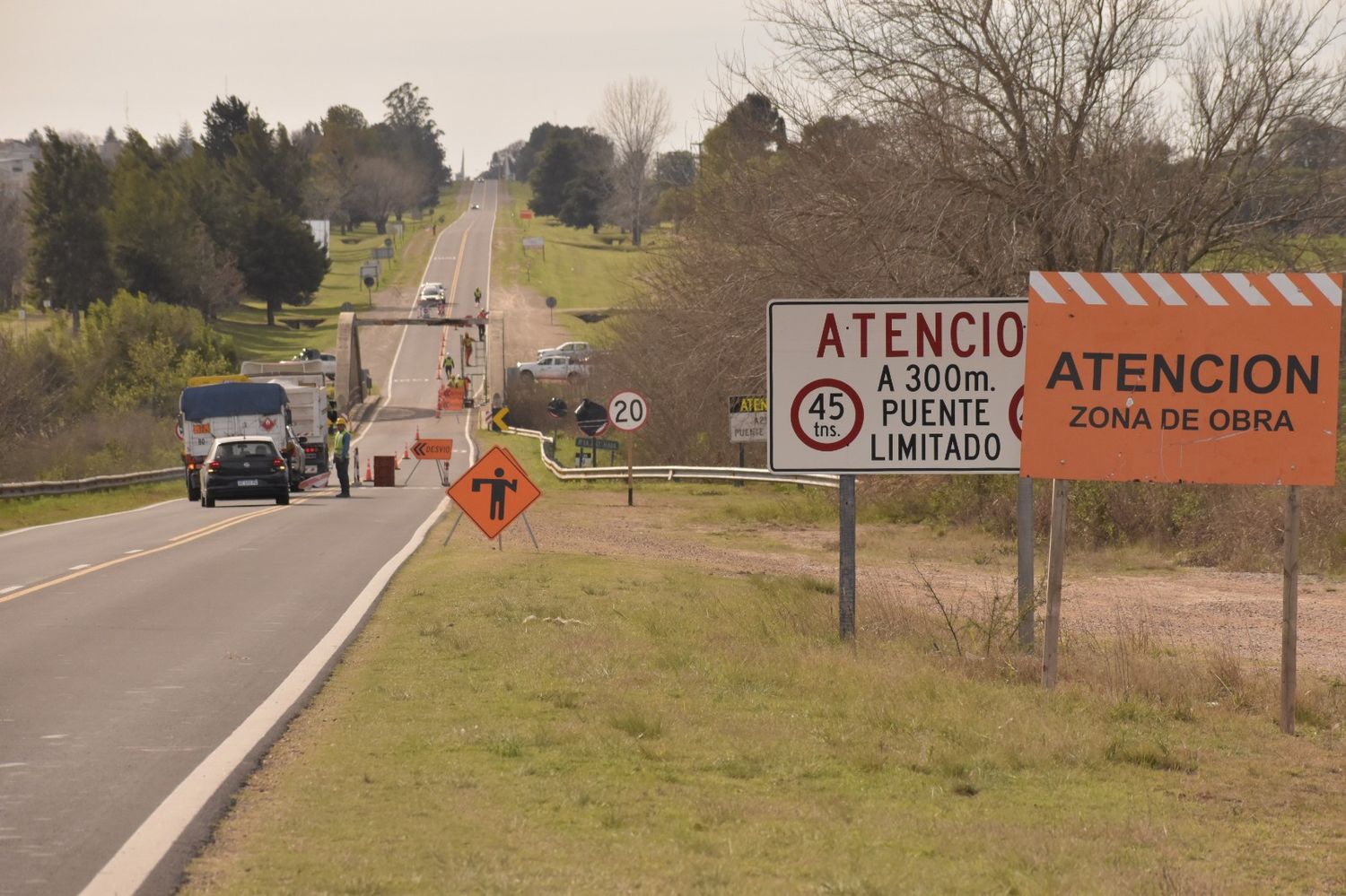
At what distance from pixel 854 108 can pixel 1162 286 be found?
19.1 metres

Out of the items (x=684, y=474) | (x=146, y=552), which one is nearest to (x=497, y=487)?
(x=146, y=552)

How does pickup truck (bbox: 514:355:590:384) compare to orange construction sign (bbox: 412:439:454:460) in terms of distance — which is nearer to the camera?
orange construction sign (bbox: 412:439:454:460)

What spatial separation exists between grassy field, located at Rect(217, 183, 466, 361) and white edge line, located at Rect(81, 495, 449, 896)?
89.1 m

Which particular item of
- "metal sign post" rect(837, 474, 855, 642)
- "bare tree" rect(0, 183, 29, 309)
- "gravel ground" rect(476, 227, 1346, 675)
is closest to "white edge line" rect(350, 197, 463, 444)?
"gravel ground" rect(476, 227, 1346, 675)

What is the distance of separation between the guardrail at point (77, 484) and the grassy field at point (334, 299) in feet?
170

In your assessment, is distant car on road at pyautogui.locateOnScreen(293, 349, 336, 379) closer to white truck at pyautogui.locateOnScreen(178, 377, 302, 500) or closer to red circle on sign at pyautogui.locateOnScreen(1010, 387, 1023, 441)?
white truck at pyautogui.locateOnScreen(178, 377, 302, 500)

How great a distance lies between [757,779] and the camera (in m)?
7.62

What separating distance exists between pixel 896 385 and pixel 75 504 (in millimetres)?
30326

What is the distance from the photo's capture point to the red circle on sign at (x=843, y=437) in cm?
1187

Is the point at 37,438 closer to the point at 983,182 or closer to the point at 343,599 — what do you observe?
the point at 983,182

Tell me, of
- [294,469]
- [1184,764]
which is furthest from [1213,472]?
[294,469]

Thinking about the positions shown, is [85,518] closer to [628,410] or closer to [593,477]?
[628,410]

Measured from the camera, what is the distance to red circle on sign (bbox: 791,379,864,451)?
11.9 m

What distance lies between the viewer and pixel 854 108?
28.0 meters
